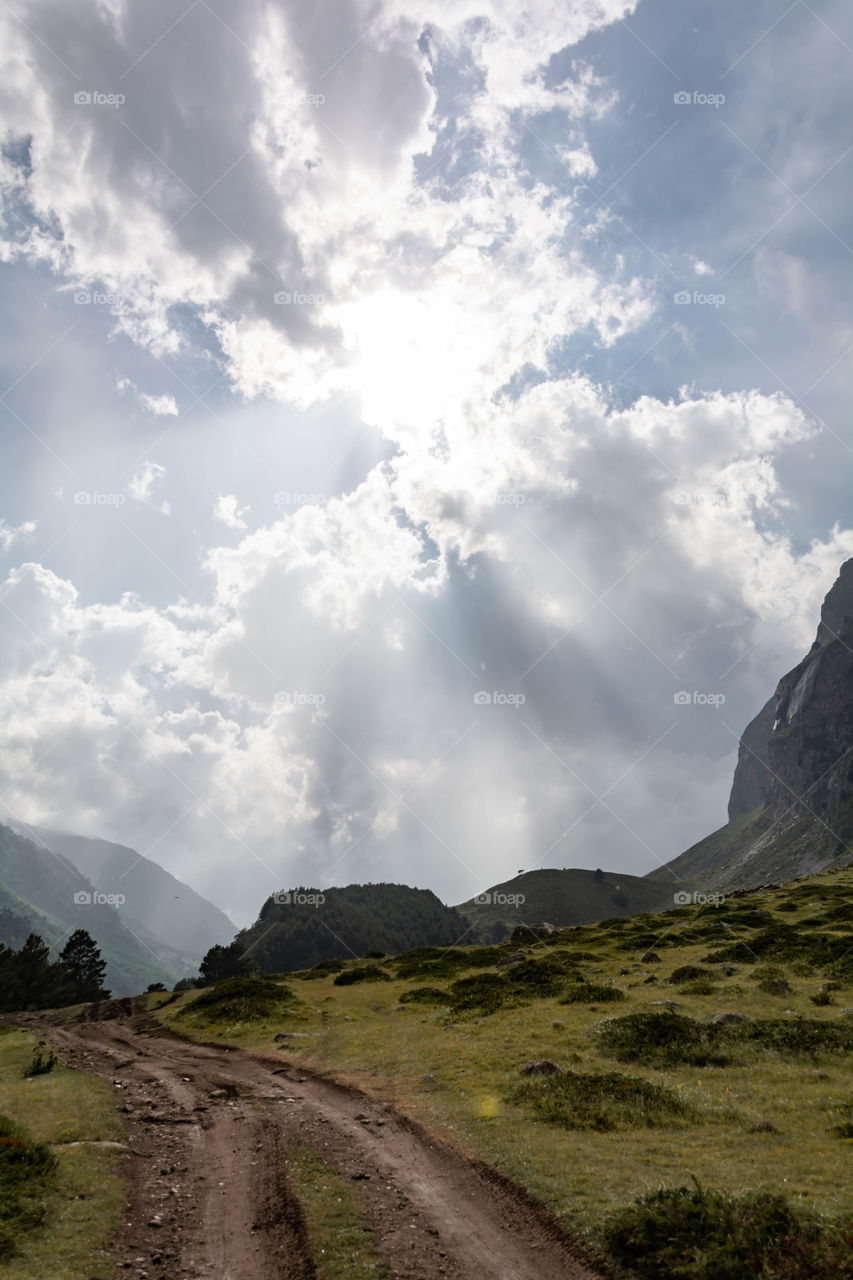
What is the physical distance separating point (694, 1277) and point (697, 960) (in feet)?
137

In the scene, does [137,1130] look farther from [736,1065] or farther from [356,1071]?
[736,1065]

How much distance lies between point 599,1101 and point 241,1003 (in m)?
33.8

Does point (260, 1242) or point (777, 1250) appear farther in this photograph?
point (260, 1242)

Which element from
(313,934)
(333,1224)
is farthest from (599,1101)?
(313,934)

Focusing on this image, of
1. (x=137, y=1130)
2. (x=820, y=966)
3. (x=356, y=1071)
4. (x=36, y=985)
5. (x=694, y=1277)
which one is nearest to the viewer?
(x=694, y=1277)

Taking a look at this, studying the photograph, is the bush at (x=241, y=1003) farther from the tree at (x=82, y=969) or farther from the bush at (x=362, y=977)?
the tree at (x=82, y=969)

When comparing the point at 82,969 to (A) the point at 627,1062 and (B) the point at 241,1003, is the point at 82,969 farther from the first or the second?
(A) the point at 627,1062

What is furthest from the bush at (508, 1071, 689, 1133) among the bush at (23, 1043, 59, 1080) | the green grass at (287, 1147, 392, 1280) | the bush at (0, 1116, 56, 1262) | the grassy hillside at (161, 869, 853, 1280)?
the bush at (23, 1043, 59, 1080)

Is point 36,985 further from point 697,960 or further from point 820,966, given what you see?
point 820,966

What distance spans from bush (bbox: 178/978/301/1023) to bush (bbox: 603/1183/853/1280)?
36.9 meters

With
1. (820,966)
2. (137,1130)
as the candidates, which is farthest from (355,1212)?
(820,966)

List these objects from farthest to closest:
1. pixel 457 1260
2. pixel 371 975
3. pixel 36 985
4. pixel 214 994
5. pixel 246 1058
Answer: pixel 36 985 → pixel 371 975 → pixel 214 994 → pixel 246 1058 → pixel 457 1260

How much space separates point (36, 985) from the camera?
90750 millimetres

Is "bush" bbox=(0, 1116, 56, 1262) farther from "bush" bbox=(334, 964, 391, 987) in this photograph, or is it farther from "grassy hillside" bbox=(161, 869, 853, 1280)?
"bush" bbox=(334, 964, 391, 987)
